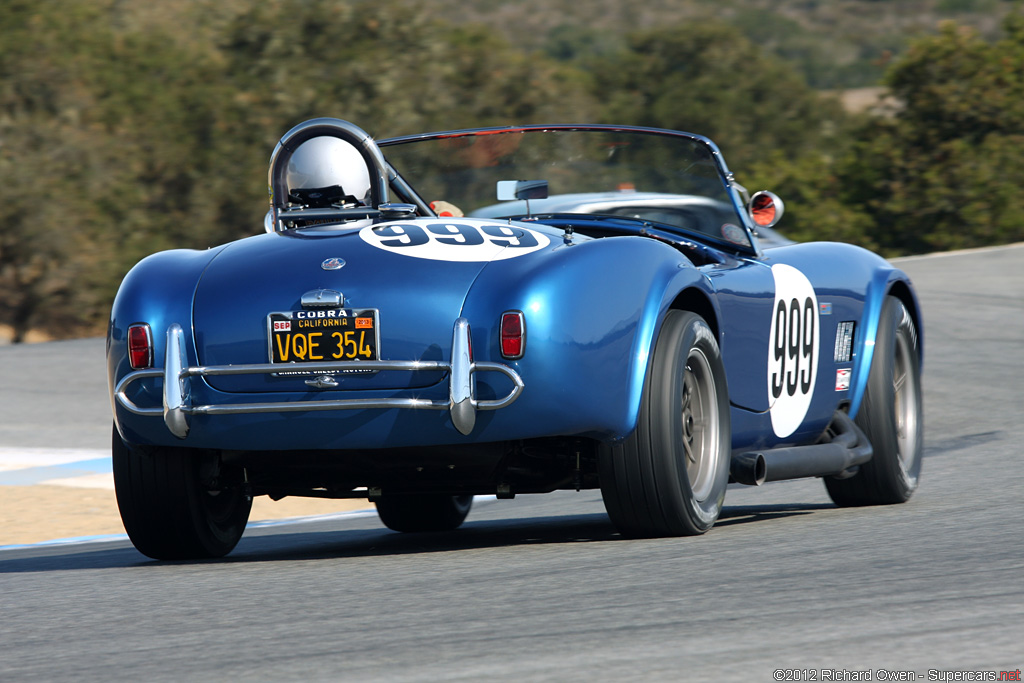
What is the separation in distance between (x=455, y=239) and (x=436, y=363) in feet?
1.60

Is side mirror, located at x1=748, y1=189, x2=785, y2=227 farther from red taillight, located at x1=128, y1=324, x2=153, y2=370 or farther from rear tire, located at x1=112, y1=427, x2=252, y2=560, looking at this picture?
red taillight, located at x1=128, y1=324, x2=153, y2=370

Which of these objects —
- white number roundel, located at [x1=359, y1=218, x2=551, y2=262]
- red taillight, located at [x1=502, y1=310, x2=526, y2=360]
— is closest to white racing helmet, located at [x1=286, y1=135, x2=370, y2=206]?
white number roundel, located at [x1=359, y1=218, x2=551, y2=262]

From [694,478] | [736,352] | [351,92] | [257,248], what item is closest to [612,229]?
[736,352]

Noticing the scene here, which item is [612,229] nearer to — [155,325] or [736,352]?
[736,352]

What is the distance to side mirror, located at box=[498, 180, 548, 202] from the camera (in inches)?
243

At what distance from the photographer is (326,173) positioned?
18.1 feet

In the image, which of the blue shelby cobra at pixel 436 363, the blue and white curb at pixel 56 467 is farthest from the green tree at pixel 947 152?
the blue shelby cobra at pixel 436 363

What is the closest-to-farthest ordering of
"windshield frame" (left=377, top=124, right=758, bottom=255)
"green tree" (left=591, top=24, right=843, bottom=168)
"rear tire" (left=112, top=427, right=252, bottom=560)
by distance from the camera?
1. "rear tire" (left=112, top=427, right=252, bottom=560)
2. "windshield frame" (left=377, top=124, right=758, bottom=255)
3. "green tree" (left=591, top=24, right=843, bottom=168)

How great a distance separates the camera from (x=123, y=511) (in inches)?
208

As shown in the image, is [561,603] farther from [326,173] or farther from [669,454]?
[326,173]

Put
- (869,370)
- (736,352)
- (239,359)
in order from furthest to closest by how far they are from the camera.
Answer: (869,370)
(736,352)
(239,359)

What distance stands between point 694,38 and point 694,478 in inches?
1527

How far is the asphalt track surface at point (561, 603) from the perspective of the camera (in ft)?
10.4

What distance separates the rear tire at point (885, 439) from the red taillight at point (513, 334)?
248cm
